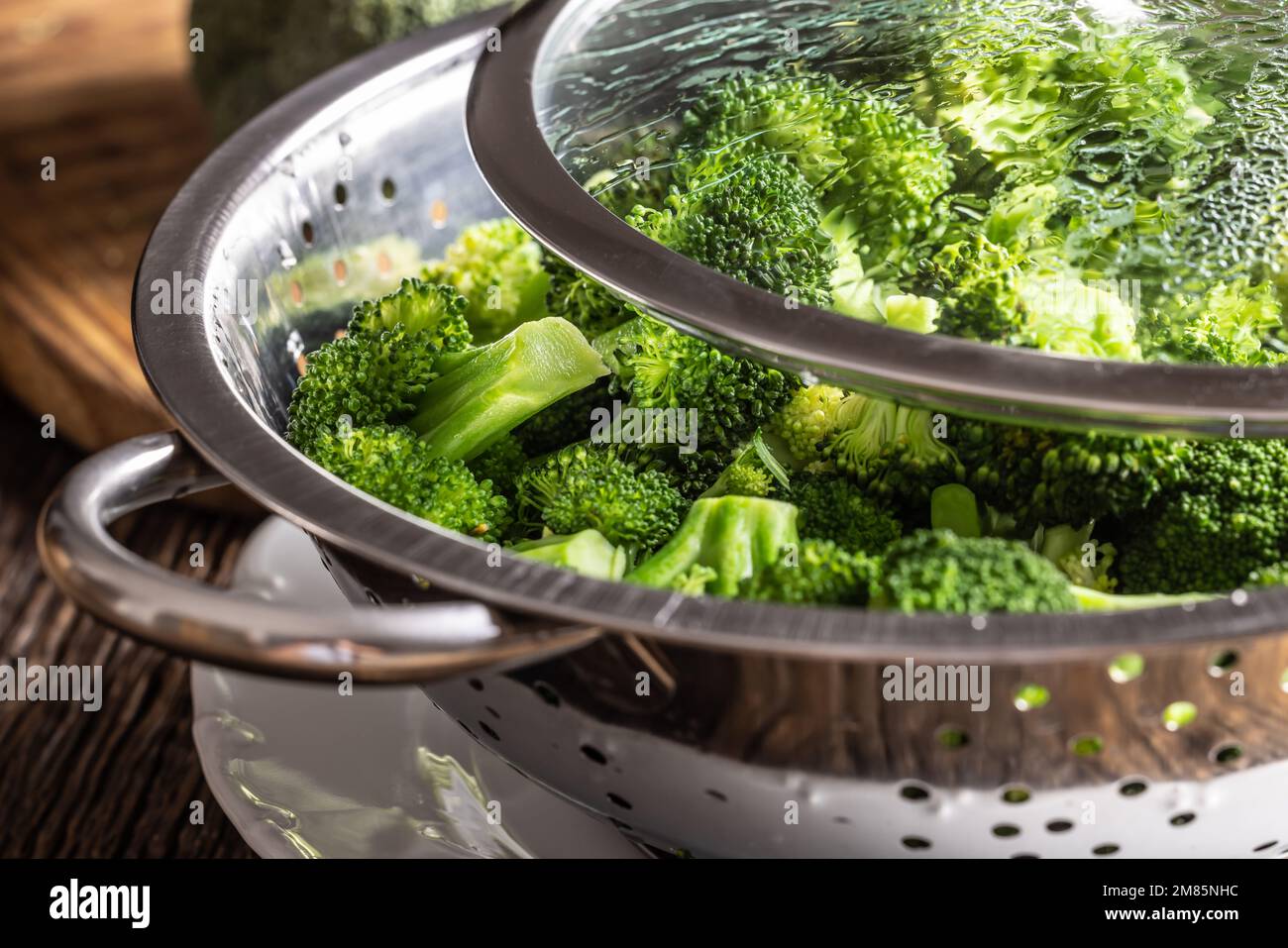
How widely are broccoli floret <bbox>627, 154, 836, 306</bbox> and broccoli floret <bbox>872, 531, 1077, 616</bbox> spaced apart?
0.28 meters

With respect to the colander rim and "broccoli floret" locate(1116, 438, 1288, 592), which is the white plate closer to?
the colander rim

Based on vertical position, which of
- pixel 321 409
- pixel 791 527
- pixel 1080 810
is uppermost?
pixel 321 409

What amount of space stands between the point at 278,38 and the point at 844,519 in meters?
1.92

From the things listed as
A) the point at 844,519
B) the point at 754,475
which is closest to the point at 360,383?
the point at 754,475

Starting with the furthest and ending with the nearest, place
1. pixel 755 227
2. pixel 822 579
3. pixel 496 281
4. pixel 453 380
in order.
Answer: pixel 496 281 → pixel 453 380 → pixel 755 227 → pixel 822 579

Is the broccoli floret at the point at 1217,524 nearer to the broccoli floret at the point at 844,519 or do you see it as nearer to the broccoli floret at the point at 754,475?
the broccoli floret at the point at 844,519

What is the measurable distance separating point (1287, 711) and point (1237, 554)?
203 millimetres

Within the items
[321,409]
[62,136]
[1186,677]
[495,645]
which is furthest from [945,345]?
[62,136]

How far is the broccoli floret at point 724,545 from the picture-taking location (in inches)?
46.1

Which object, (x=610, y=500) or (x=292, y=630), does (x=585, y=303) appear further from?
(x=292, y=630)

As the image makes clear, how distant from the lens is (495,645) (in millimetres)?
940

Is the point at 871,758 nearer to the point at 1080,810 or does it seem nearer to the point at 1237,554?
the point at 1080,810

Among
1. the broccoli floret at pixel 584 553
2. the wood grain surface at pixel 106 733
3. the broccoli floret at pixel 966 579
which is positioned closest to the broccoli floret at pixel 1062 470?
the broccoli floret at pixel 966 579

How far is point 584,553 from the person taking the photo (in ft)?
3.93
